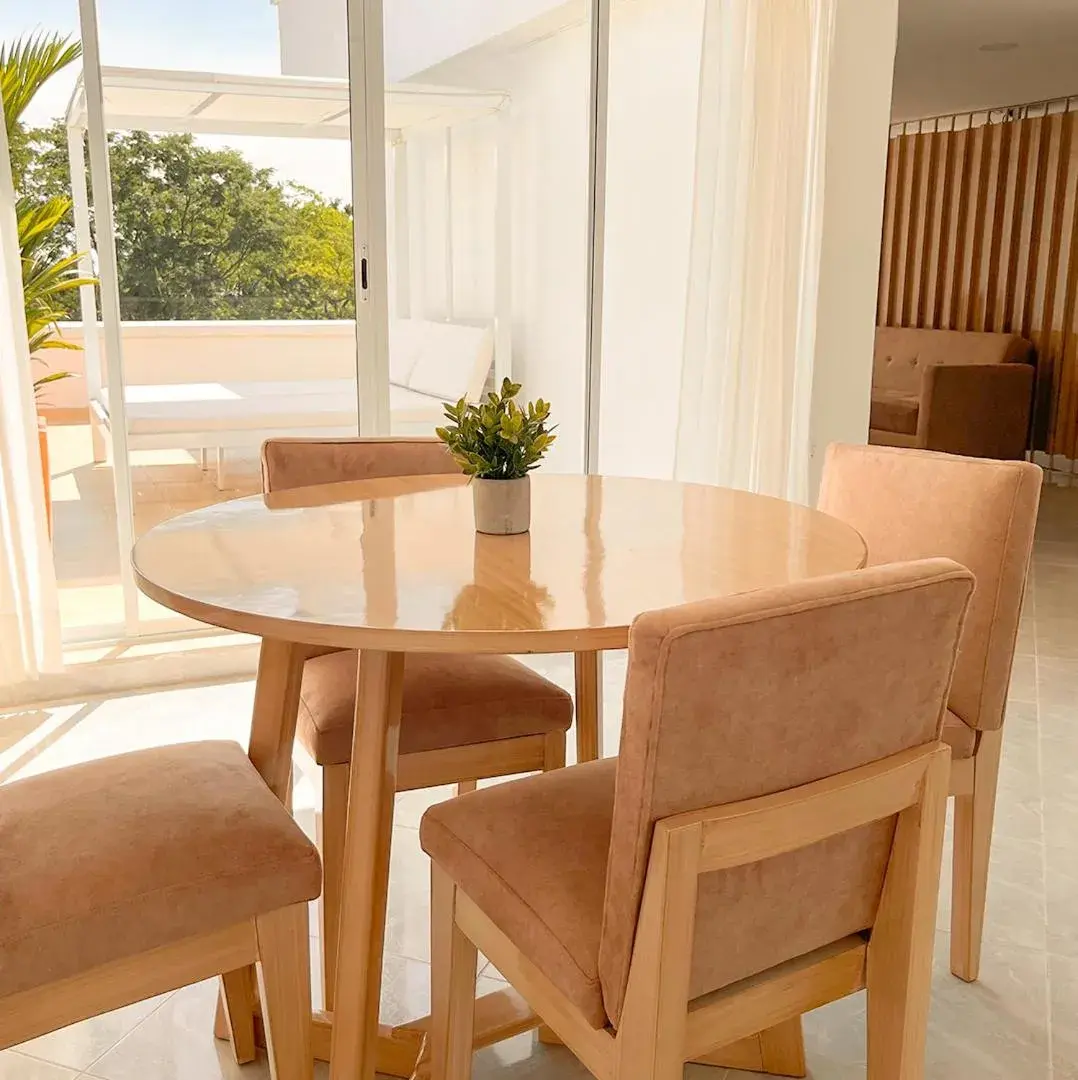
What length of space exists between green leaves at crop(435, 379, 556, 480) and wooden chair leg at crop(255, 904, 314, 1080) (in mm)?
665

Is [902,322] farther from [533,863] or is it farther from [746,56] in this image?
[533,863]

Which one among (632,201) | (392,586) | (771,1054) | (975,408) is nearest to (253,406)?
(632,201)

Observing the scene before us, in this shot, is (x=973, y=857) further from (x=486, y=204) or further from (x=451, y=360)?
(x=486, y=204)

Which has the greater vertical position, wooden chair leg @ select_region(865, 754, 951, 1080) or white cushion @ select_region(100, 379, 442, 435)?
white cushion @ select_region(100, 379, 442, 435)

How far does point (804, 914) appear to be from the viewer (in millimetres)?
1192

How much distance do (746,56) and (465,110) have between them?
96 centimetres

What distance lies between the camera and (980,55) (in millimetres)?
6219

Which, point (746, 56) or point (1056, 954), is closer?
point (1056, 954)

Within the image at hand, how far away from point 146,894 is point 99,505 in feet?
8.36

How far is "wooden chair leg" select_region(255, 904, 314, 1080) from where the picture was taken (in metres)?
1.35

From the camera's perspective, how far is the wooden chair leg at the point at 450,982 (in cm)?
142

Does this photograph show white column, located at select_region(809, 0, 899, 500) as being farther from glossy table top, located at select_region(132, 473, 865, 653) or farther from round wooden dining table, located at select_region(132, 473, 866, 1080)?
round wooden dining table, located at select_region(132, 473, 866, 1080)

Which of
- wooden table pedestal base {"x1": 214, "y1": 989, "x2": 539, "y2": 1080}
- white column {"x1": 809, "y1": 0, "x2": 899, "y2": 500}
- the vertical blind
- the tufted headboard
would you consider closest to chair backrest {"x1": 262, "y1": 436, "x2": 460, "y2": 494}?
wooden table pedestal base {"x1": 214, "y1": 989, "x2": 539, "y2": 1080}

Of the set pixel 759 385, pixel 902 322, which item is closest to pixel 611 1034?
pixel 759 385
